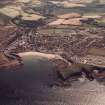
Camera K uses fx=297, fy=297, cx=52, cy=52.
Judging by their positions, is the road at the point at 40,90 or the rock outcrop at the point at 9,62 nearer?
the road at the point at 40,90

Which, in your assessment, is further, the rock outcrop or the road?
the rock outcrop

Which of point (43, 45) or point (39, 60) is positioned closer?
point (39, 60)

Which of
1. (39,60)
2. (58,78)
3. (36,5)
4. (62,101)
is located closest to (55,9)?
(36,5)

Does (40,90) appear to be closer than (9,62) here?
Yes

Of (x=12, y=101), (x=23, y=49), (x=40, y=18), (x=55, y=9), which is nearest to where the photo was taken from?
(x=12, y=101)

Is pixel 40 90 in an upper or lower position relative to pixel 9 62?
lower

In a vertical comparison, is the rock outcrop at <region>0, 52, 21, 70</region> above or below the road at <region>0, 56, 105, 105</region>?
above

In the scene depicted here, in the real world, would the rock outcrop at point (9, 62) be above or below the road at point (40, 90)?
above

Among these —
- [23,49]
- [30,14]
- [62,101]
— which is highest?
[30,14]

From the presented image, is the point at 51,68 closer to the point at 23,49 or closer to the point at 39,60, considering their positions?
the point at 39,60

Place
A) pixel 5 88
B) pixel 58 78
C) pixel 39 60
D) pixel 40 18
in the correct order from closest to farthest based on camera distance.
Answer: pixel 5 88
pixel 58 78
pixel 39 60
pixel 40 18

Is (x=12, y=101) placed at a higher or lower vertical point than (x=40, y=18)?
lower
